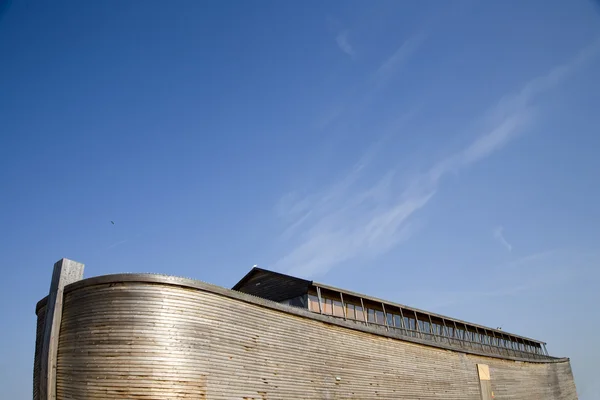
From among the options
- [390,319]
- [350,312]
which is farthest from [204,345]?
[390,319]

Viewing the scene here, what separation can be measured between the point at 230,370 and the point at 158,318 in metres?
2.49

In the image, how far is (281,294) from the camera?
68.2ft

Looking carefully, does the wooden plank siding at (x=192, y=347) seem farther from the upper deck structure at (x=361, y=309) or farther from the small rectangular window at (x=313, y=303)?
the upper deck structure at (x=361, y=309)

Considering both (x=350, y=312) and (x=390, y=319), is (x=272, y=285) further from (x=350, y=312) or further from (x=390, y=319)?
(x=390, y=319)

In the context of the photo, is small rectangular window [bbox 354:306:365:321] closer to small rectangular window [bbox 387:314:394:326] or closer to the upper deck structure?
the upper deck structure

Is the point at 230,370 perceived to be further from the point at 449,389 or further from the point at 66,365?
the point at 449,389

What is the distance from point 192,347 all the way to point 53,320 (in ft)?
14.2

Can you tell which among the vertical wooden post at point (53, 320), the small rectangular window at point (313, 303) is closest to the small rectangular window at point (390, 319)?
the small rectangular window at point (313, 303)

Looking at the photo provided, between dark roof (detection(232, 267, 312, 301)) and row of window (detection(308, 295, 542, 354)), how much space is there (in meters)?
0.72

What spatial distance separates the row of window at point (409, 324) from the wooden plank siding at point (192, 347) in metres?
2.17

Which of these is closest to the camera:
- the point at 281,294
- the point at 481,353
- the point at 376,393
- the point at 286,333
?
the point at 286,333

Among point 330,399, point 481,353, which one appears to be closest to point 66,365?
point 330,399

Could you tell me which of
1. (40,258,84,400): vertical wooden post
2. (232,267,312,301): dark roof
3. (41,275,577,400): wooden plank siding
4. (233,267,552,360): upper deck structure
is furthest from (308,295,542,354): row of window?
(40,258,84,400): vertical wooden post

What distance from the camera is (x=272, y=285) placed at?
845 inches
